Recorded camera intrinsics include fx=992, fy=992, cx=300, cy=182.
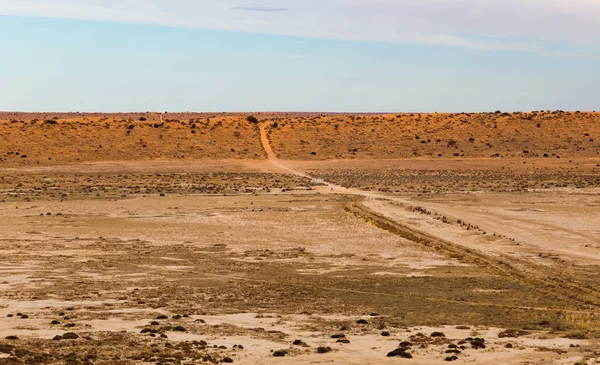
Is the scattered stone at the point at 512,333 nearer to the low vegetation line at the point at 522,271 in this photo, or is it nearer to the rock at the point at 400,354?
the rock at the point at 400,354

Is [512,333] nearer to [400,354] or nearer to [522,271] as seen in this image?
[400,354]

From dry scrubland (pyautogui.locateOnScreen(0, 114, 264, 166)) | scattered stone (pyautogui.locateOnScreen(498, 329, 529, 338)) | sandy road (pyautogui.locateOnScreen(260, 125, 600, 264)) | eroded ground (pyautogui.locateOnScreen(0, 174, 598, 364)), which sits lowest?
eroded ground (pyautogui.locateOnScreen(0, 174, 598, 364))

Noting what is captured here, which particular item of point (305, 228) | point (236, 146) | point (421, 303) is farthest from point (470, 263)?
point (236, 146)

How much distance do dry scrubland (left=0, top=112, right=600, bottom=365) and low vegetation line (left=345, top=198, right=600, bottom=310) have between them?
0.30 feet

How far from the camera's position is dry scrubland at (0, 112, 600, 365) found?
16.7 meters

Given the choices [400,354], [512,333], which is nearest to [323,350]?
[400,354]

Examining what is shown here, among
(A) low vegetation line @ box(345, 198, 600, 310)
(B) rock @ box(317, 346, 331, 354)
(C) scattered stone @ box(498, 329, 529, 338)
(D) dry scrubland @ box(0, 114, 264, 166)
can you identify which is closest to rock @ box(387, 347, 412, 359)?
(B) rock @ box(317, 346, 331, 354)

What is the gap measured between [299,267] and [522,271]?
5933 mm

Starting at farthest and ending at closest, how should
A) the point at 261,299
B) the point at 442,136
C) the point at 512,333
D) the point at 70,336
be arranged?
the point at 442,136, the point at 261,299, the point at 512,333, the point at 70,336

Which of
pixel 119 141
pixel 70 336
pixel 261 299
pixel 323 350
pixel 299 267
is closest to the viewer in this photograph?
pixel 323 350

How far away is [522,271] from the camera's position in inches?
1005

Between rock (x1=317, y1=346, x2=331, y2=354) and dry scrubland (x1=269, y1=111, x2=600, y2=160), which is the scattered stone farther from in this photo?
dry scrubland (x1=269, y1=111, x2=600, y2=160)

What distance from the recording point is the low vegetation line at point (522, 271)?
21.8 metres

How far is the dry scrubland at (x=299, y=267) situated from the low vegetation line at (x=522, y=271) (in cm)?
A: 9
